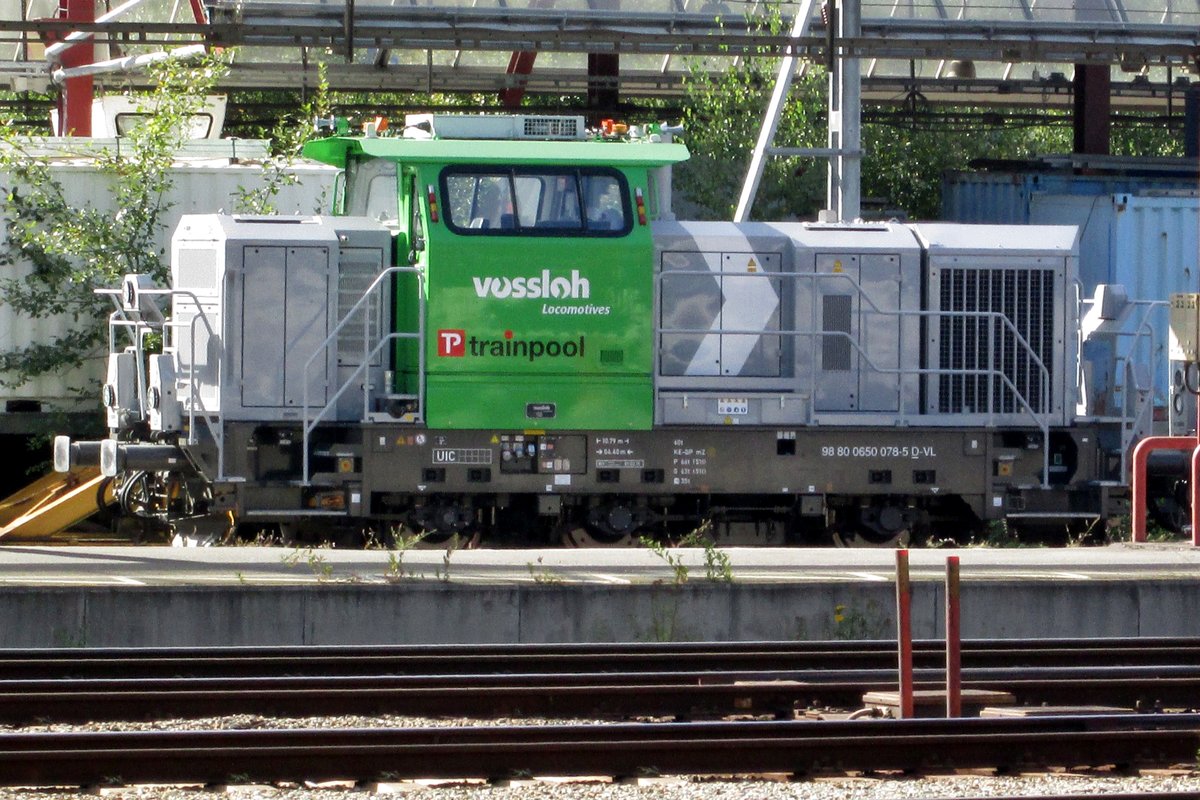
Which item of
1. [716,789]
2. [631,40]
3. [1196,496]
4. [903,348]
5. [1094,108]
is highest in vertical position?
[1094,108]

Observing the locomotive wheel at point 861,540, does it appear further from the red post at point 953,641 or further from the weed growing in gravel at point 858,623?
the red post at point 953,641

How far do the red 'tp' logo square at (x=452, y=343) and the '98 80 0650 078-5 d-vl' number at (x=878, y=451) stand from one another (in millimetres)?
3183

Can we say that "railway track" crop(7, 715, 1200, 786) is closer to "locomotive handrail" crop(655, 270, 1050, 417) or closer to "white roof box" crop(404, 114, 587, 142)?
"locomotive handrail" crop(655, 270, 1050, 417)

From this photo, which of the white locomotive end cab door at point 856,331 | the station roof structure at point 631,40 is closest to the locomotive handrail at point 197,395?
the station roof structure at point 631,40

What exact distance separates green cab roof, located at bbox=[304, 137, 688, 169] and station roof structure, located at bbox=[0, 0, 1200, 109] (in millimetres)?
1922

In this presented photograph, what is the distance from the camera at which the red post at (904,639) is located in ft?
25.7

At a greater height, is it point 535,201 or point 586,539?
point 535,201

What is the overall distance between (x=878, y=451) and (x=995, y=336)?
1545 mm

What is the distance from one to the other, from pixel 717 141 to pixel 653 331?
9280 millimetres

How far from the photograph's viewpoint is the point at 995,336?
48.1 feet

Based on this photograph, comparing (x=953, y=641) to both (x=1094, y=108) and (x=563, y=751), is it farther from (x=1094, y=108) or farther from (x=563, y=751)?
(x=1094, y=108)

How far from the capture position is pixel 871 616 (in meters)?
11.1

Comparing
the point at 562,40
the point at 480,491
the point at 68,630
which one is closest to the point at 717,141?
the point at 562,40

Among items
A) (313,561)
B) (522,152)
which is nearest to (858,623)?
(313,561)
